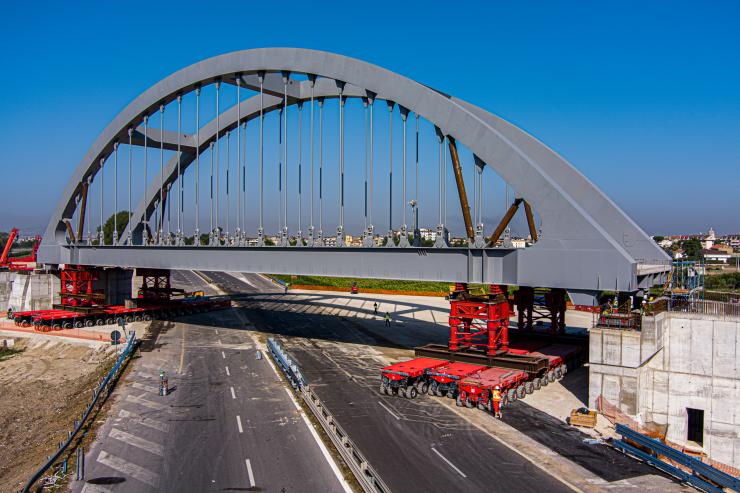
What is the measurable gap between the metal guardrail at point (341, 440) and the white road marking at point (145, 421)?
17.8 ft

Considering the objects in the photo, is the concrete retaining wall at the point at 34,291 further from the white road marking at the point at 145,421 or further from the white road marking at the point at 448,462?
the white road marking at the point at 448,462

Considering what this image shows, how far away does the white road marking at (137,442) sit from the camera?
1709 centimetres

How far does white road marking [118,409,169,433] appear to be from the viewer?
1930cm

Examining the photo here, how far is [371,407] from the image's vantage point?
21.9 meters

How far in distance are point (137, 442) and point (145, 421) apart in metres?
2.32

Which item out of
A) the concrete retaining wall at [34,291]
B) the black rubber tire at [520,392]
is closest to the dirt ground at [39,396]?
the concrete retaining wall at [34,291]

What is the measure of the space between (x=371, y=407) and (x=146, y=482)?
31.1 feet

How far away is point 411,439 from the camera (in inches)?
716

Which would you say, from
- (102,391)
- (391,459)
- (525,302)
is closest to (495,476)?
(391,459)

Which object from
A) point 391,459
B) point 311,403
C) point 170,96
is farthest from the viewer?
point 170,96

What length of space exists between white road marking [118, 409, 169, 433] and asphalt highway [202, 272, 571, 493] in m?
6.29

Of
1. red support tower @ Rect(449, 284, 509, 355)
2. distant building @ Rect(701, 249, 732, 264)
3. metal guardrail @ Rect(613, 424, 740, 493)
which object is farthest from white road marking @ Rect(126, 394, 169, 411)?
distant building @ Rect(701, 249, 732, 264)

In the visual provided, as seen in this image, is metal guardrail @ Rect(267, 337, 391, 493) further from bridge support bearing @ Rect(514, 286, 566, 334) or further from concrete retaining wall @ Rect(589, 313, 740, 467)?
bridge support bearing @ Rect(514, 286, 566, 334)

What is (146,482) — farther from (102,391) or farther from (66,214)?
(66,214)
